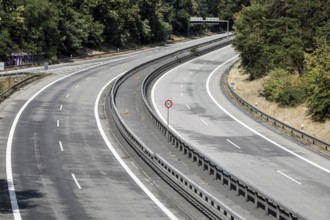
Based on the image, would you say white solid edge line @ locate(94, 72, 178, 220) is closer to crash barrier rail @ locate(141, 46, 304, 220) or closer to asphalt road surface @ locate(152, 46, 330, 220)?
crash barrier rail @ locate(141, 46, 304, 220)

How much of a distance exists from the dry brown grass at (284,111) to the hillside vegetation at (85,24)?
90.7 ft

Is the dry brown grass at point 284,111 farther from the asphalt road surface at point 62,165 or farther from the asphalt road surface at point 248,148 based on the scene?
the asphalt road surface at point 62,165

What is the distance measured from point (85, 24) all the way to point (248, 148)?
7249cm

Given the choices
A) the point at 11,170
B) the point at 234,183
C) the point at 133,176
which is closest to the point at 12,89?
the point at 11,170

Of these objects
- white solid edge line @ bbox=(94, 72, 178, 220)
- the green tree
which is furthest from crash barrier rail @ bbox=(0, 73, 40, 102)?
the green tree

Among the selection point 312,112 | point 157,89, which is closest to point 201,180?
point 312,112

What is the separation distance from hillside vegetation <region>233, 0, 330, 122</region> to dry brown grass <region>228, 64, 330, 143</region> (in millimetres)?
748

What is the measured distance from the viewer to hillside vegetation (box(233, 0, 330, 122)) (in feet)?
165

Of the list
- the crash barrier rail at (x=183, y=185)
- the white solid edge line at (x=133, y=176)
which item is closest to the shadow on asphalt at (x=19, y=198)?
the white solid edge line at (x=133, y=176)

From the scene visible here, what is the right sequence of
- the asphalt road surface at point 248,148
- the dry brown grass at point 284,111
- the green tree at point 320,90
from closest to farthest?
the asphalt road surface at point 248,148, the dry brown grass at point 284,111, the green tree at point 320,90

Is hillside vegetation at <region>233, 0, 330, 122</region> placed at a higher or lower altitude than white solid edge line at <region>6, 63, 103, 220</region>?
higher

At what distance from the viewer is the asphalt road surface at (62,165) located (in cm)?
2298

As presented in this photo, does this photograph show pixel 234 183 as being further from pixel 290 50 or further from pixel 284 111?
pixel 290 50

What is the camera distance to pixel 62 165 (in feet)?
102
